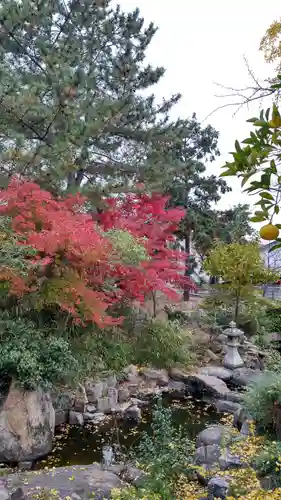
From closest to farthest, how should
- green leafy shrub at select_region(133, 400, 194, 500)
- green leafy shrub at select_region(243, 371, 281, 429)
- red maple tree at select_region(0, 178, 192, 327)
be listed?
green leafy shrub at select_region(133, 400, 194, 500) → green leafy shrub at select_region(243, 371, 281, 429) → red maple tree at select_region(0, 178, 192, 327)

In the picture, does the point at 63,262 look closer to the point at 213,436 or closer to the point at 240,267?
the point at 213,436

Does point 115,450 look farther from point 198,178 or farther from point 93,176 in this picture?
point 198,178

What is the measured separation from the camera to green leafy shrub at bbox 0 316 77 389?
4.64m

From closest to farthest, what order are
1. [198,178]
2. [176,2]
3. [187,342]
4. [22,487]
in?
[176,2]
[22,487]
[187,342]
[198,178]

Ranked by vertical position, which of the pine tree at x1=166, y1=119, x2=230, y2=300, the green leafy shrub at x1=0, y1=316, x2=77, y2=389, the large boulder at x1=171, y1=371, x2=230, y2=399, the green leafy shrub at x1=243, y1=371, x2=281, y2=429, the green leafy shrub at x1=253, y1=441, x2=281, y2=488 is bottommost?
the large boulder at x1=171, y1=371, x2=230, y2=399

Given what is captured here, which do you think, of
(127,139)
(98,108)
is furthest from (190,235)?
(98,108)

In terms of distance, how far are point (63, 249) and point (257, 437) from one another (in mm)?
2839

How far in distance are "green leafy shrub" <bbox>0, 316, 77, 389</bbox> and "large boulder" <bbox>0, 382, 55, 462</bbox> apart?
7.1 inches

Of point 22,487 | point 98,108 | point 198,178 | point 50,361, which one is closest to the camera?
point 22,487

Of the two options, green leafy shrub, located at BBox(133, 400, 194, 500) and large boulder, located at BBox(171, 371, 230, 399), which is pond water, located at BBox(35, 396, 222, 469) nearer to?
large boulder, located at BBox(171, 371, 230, 399)

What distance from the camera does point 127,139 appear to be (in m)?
8.79

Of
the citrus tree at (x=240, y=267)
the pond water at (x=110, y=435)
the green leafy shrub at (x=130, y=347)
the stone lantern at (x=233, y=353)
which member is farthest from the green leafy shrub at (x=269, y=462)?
the citrus tree at (x=240, y=267)

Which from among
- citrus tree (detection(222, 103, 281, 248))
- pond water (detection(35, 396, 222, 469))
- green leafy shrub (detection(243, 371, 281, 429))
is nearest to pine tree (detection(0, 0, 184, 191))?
pond water (detection(35, 396, 222, 469))

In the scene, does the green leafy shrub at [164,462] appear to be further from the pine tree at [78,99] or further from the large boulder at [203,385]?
the pine tree at [78,99]
